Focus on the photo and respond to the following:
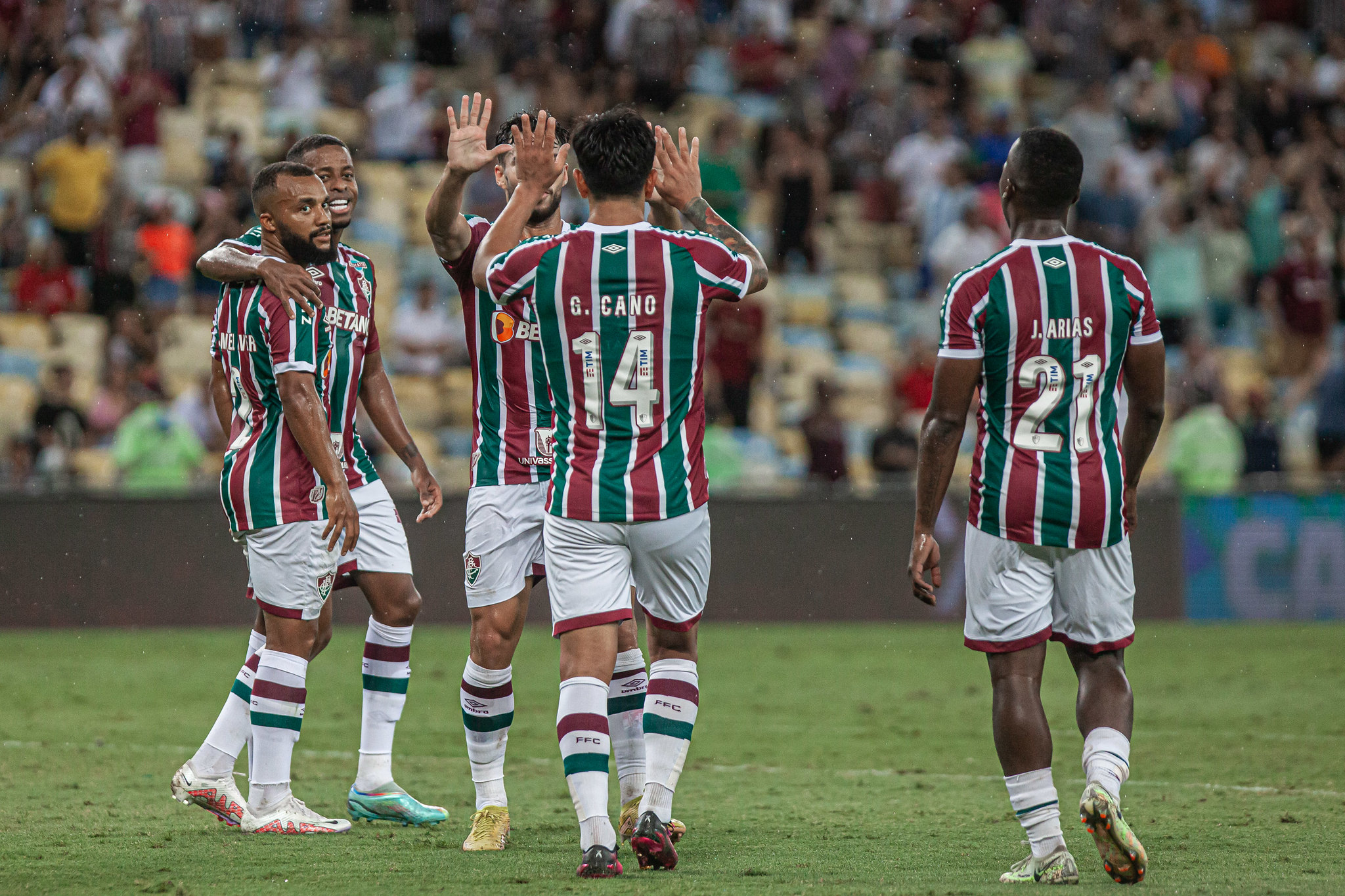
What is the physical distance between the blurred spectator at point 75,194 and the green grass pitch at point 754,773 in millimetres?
4956

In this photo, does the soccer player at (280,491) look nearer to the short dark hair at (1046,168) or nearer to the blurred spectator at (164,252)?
the short dark hair at (1046,168)

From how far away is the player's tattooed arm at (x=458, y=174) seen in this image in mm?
5191

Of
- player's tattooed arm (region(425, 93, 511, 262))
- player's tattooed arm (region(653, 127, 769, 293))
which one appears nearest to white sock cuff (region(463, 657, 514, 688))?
player's tattooed arm (region(425, 93, 511, 262))

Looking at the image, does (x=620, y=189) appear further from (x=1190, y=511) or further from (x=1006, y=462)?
(x=1190, y=511)

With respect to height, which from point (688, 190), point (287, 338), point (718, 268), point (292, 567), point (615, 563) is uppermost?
point (688, 190)

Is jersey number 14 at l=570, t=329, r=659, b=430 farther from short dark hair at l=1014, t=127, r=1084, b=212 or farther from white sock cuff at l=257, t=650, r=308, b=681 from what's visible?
white sock cuff at l=257, t=650, r=308, b=681

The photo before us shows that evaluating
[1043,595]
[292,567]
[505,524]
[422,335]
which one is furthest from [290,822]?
[422,335]

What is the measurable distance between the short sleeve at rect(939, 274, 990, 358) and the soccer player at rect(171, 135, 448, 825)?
2.08 m

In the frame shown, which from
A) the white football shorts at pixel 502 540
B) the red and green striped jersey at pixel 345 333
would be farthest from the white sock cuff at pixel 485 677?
the red and green striped jersey at pixel 345 333

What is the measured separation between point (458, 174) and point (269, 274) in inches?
33.9

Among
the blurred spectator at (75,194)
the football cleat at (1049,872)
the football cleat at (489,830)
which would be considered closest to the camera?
the football cleat at (1049,872)

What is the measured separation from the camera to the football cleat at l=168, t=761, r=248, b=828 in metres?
5.78

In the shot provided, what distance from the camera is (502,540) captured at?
566 cm

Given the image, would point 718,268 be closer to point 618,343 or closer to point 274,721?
point 618,343
